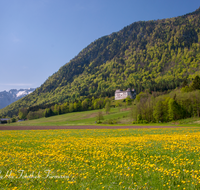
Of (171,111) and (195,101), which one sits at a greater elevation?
(195,101)

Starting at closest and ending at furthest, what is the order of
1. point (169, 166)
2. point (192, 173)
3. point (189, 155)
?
point (192, 173), point (169, 166), point (189, 155)

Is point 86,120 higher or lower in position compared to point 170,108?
lower

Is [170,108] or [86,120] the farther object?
[86,120]

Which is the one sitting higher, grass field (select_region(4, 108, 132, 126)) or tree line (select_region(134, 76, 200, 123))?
tree line (select_region(134, 76, 200, 123))

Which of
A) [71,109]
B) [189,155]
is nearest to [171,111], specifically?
[189,155]

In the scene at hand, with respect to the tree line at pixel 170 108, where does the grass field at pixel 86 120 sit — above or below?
below

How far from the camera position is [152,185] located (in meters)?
6.32

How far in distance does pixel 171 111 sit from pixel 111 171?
6711 centimetres

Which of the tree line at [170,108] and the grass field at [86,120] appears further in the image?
the grass field at [86,120]

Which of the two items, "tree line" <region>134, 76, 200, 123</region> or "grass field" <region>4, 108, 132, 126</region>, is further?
"grass field" <region>4, 108, 132, 126</region>

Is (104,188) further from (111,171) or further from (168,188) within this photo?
(168,188)

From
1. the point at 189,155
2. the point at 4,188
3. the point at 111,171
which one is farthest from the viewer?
the point at 189,155

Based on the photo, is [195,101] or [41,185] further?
[195,101]

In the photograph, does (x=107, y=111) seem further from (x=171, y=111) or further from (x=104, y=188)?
(x=104, y=188)
